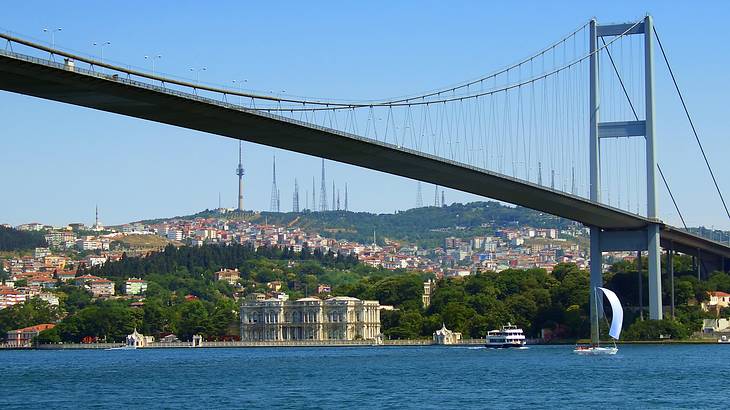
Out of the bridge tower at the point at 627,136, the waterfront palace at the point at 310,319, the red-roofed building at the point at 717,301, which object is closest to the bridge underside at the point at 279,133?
the bridge tower at the point at 627,136

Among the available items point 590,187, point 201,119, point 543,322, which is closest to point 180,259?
point 543,322

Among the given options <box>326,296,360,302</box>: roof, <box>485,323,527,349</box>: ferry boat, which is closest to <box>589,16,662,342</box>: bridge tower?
<box>485,323,527,349</box>: ferry boat

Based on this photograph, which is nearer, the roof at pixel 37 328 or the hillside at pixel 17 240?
the roof at pixel 37 328

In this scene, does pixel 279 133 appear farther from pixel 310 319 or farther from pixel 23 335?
pixel 23 335

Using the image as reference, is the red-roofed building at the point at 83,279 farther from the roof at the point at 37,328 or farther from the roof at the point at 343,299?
the roof at the point at 343,299

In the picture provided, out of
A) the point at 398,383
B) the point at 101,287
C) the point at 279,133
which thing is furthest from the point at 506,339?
the point at 101,287

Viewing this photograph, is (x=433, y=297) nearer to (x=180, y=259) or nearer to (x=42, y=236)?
(x=180, y=259)
